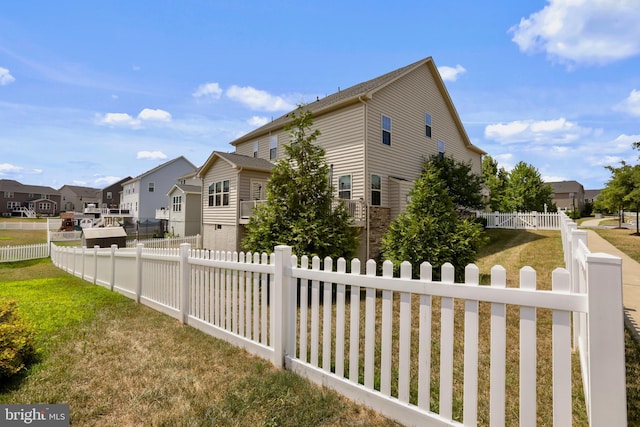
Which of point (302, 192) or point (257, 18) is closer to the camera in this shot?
point (302, 192)

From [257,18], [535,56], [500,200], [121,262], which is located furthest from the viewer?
[500,200]

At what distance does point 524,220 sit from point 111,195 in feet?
226

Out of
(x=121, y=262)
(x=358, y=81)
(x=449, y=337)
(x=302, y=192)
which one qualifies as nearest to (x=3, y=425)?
(x=449, y=337)

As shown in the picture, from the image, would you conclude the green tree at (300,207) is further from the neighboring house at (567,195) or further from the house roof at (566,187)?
the house roof at (566,187)

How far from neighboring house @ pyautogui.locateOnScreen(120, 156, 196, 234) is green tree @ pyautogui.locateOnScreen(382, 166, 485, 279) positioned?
120ft

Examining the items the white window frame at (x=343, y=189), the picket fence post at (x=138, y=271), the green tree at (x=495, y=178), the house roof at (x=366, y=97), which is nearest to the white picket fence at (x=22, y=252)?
the house roof at (x=366, y=97)

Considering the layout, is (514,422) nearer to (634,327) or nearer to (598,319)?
(598,319)

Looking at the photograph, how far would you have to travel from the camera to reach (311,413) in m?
2.77

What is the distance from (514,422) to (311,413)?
1.76 m

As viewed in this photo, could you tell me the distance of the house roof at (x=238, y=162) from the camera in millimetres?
16197

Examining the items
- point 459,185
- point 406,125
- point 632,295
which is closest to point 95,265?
point 632,295

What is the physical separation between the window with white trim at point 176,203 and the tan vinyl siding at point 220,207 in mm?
10507

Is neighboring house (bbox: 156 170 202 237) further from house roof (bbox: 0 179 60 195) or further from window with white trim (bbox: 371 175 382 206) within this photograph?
house roof (bbox: 0 179 60 195)

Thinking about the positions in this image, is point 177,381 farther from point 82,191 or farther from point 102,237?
point 82,191
